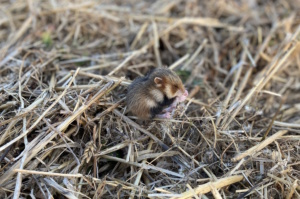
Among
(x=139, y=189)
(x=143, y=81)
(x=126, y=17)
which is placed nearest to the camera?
(x=139, y=189)

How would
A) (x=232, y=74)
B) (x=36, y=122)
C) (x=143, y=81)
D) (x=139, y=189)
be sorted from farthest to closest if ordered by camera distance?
(x=232, y=74) → (x=143, y=81) → (x=36, y=122) → (x=139, y=189)

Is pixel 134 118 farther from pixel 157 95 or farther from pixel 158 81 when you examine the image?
pixel 158 81

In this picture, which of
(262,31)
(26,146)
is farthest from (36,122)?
(262,31)

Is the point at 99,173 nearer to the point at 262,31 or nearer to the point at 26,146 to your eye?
the point at 26,146

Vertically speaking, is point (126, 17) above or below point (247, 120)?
above

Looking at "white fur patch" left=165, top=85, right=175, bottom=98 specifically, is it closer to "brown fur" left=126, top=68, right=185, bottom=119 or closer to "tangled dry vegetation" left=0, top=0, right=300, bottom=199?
"brown fur" left=126, top=68, right=185, bottom=119

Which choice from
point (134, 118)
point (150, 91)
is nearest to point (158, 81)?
point (150, 91)

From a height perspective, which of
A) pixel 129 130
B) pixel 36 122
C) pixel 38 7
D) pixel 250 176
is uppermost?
pixel 38 7
